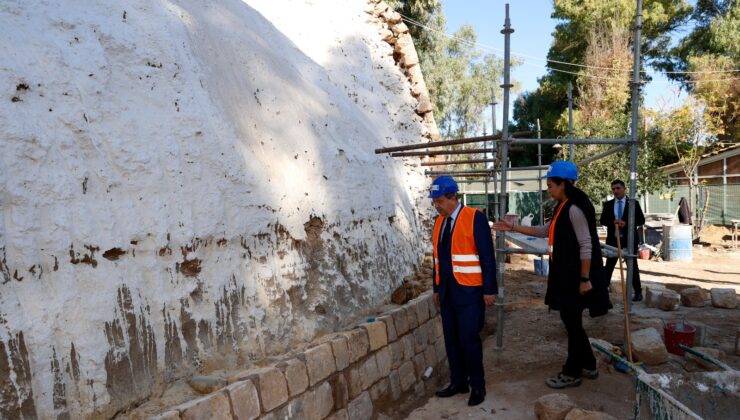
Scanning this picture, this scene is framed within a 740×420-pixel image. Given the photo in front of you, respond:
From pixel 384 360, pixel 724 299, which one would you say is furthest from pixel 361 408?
pixel 724 299

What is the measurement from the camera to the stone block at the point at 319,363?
3.33 m

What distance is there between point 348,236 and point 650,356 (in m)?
2.89

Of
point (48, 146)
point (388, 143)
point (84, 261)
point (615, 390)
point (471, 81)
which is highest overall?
point (471, 81)

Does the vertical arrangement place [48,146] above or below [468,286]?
above

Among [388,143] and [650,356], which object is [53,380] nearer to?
[650,356]

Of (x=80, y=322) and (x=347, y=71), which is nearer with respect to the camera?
(x=80, y=322)

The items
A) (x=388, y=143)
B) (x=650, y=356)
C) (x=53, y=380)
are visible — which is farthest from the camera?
(x=388, y=143)

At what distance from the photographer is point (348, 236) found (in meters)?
4.71

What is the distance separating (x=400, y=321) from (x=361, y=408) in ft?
2.87

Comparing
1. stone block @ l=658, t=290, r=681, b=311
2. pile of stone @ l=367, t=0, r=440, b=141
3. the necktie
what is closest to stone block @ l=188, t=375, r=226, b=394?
the necktie

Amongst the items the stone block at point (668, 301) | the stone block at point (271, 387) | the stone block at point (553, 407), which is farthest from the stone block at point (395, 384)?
the stone block at point (668, 301)

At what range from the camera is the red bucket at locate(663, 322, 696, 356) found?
16.1 ft

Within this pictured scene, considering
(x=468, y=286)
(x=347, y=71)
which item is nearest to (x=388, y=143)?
(x=347, y=71)

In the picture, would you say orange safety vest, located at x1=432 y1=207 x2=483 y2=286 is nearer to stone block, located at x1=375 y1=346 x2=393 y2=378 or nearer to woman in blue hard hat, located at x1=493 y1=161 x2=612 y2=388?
woman in blue hard hat, located at x1=493 y1=161 x2=612 y2=388
